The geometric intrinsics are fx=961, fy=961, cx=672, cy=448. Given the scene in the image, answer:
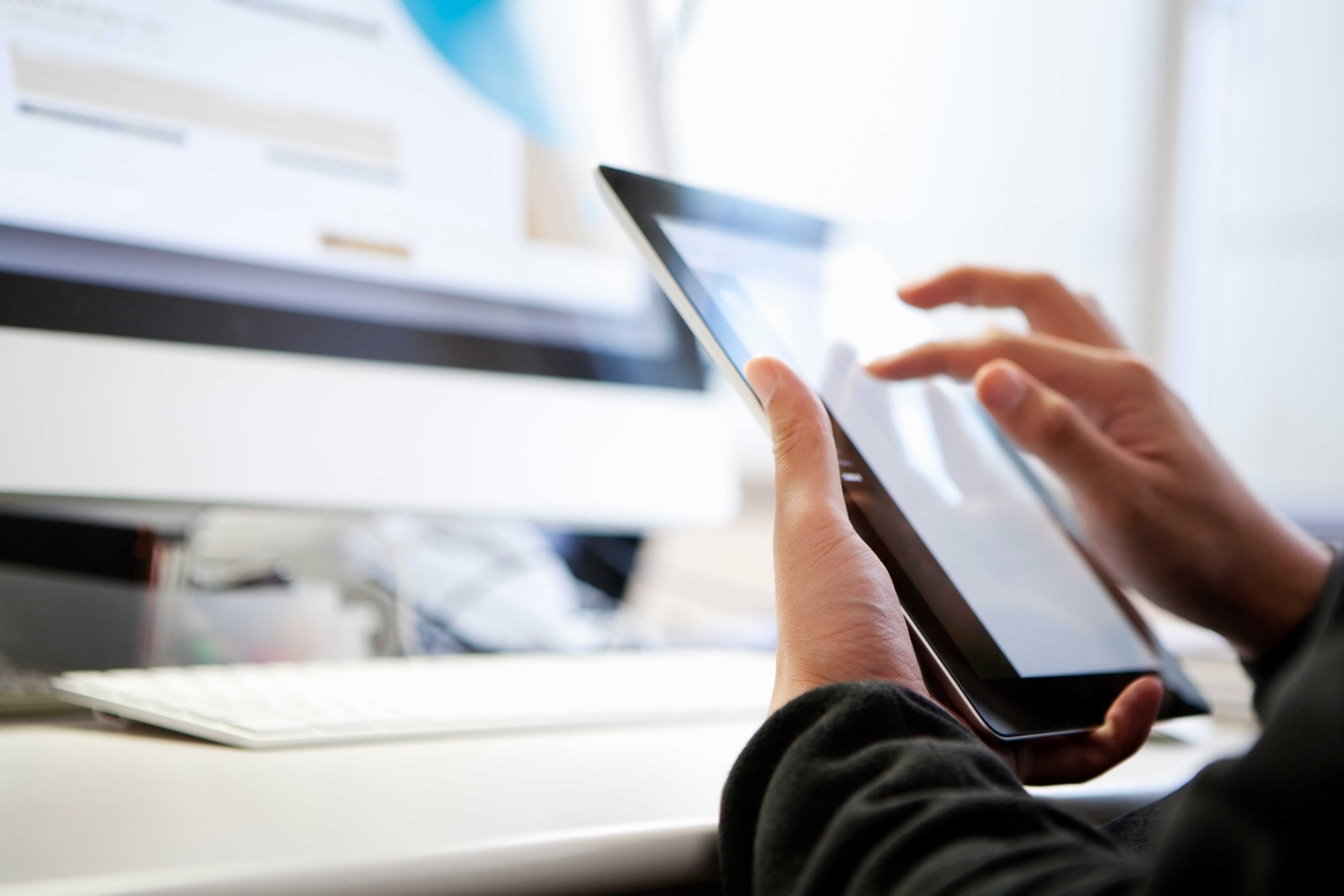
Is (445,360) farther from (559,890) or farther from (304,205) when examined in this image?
(559,890)

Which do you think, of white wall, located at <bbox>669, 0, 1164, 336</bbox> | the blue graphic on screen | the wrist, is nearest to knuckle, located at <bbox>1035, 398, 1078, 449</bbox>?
the wrist

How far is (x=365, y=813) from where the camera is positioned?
0.27 meters

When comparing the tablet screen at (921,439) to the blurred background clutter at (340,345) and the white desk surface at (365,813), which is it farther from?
the blurred background clutter at (340,345)

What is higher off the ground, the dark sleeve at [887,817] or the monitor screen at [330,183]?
the monitor screen at [330,183]

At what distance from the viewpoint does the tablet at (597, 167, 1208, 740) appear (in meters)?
0.36

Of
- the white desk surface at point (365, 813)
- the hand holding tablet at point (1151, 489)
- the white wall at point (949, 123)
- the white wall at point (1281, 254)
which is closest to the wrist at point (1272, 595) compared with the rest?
the hand holding tablet at point (1151, 489)

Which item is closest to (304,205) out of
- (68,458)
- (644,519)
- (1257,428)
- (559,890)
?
(68,458)

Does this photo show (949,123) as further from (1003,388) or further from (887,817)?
(887,817)

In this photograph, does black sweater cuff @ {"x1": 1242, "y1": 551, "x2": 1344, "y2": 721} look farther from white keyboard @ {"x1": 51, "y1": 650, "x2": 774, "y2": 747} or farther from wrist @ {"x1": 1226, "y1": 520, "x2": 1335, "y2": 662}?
white keyboard @ {"x1": 51, "y1": 650, "x2": 774, "y2": 747}

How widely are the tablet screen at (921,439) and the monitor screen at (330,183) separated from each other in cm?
21

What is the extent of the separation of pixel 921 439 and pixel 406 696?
265 millimetres

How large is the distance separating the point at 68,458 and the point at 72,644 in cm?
11

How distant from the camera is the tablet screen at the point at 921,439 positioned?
1.29 feet

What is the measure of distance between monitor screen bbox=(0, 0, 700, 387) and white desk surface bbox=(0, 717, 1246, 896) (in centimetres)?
→ 24
